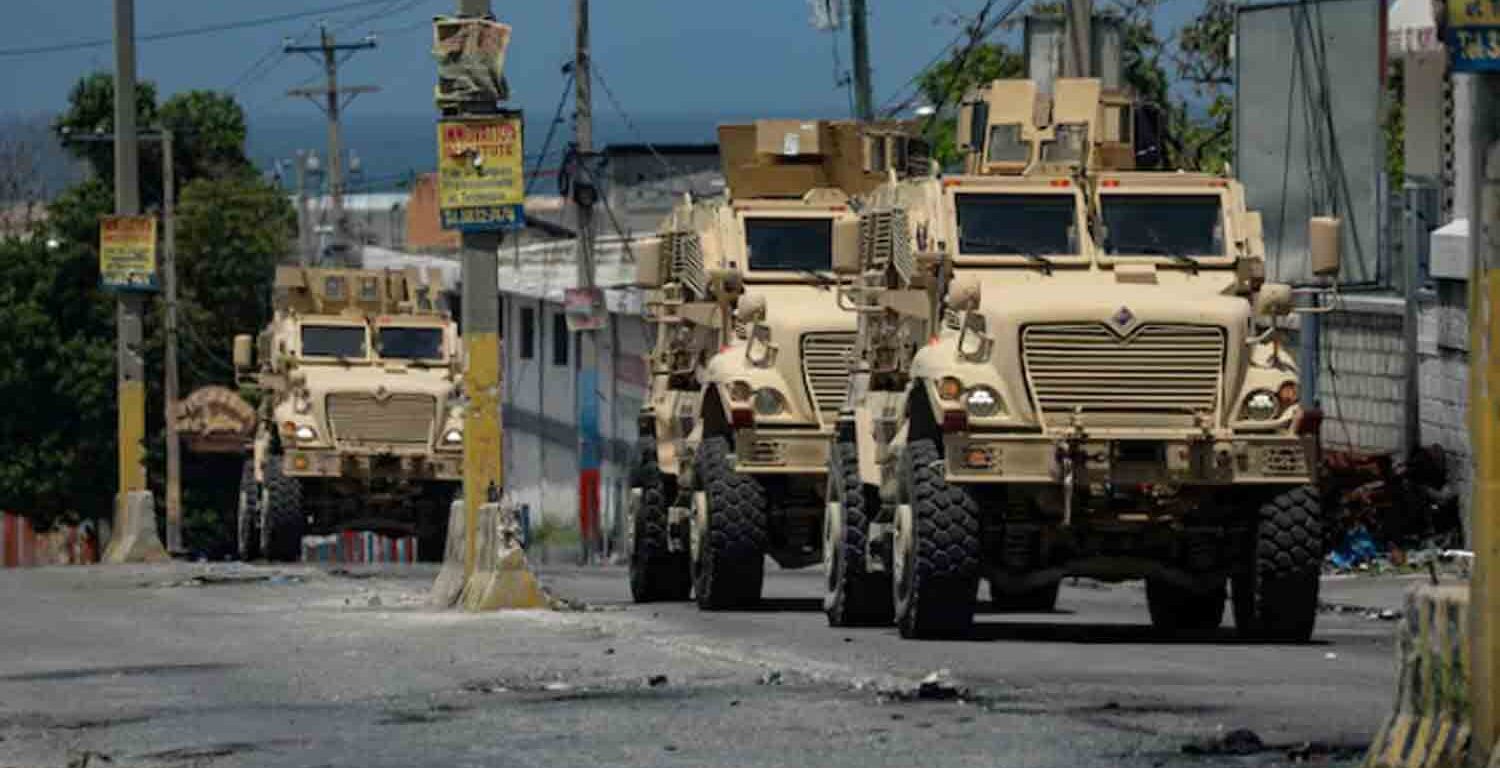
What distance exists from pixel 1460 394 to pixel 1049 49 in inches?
242

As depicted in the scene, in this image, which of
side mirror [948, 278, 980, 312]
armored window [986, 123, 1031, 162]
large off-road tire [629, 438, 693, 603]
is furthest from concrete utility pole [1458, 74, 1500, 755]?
large off-road tire [629, 438, 693, 603]

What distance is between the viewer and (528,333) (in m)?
66.6

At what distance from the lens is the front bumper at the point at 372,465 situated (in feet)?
119

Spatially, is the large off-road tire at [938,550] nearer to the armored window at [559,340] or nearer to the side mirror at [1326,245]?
the side mirror at [1326,245]

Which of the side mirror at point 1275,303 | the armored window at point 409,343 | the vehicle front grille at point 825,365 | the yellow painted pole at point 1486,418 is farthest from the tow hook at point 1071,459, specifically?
the armored window at point 409,343

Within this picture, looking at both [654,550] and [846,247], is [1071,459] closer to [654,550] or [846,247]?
[846,247]

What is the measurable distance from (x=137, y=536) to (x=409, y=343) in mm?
3845

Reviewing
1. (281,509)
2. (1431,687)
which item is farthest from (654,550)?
(1431,687)

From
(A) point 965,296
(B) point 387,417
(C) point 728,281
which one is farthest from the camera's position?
(B) point 387,417

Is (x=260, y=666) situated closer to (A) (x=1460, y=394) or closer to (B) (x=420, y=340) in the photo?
(A) (x=1460, y=394)

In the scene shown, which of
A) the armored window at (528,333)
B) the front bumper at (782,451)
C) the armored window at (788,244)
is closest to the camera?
the front bumper at (782,451)

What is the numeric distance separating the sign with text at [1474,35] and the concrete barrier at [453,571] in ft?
42.9

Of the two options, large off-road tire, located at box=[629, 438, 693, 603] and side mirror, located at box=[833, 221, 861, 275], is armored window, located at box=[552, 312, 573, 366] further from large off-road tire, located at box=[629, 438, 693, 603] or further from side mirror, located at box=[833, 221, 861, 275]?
side mirror, located at box=[833, 221, 861, 275]

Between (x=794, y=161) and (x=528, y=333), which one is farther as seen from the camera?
(x=528, y=333)
